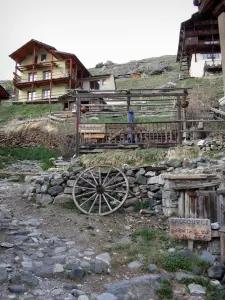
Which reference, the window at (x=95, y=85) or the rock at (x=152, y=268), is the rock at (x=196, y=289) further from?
the window at (x=95, y=85)

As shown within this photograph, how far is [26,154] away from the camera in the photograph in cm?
1650

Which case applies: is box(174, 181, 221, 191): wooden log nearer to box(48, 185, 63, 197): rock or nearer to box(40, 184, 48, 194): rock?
box(48, 185, 63, 197): rock

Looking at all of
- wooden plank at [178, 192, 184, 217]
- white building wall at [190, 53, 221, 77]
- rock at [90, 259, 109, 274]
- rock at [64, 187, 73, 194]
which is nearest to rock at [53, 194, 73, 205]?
rock at [64, 187, 73, 194]

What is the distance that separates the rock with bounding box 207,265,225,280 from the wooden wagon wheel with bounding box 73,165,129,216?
329 centimetres

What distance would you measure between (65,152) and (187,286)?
40.1 ft

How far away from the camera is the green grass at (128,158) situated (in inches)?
370

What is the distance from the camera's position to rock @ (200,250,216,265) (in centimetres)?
504

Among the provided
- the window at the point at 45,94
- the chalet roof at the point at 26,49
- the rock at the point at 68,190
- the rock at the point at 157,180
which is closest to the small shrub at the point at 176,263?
the rock at the point at 157,180

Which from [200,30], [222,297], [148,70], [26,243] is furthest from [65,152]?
[148,70]

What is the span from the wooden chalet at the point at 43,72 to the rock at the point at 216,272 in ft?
99.8

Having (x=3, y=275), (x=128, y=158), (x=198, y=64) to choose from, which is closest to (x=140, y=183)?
(x=128, y=158)

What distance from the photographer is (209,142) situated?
1015cm

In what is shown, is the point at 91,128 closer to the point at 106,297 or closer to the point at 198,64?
the point at 106,297

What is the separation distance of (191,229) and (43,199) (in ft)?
15.0
